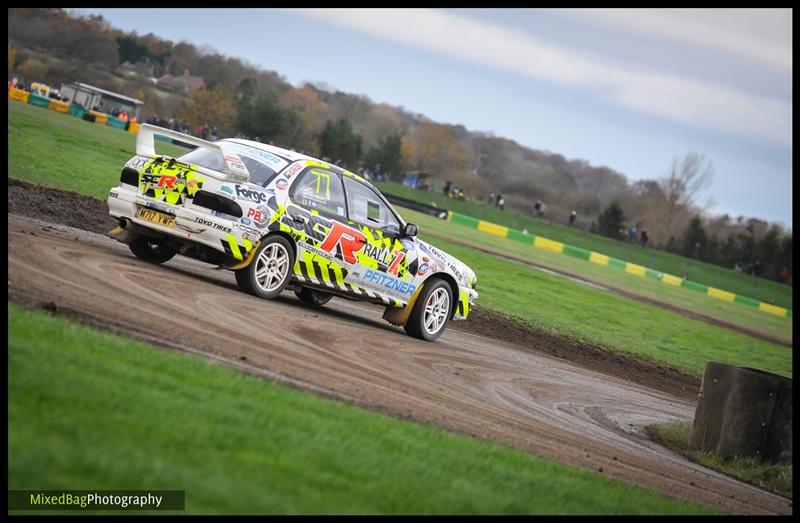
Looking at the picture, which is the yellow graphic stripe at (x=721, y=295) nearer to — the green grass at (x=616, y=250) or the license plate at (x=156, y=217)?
the green grass at (x=616, y=250)

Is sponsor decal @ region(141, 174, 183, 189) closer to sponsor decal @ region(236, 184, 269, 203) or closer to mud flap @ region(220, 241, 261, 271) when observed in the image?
sponsor decal @ region(236, 184, 269, 203)

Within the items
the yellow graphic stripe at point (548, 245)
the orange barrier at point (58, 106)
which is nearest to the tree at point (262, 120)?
the orange barrier at point (58, 106)

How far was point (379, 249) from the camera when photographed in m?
15.2

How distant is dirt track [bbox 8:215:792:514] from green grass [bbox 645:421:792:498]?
321mm

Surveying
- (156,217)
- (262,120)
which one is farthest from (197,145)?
(262,120)

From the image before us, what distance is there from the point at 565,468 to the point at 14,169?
1522 centimetres

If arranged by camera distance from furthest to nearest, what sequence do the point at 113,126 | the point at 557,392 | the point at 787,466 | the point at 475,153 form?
the point at 475,153 → the point at 113,126 → the point at 557,392 → the point at 787,466

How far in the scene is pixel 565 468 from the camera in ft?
30.9

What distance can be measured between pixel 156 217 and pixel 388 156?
8920 cm

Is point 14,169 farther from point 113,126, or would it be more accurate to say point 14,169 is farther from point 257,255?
point 113,126

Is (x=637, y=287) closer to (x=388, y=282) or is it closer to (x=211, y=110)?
(x=388, y=282)

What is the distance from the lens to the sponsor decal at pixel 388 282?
15.2 m

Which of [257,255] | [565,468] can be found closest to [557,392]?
[257,255]

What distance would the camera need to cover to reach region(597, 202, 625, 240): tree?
10097 centimetres
